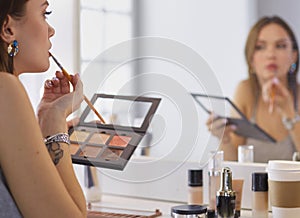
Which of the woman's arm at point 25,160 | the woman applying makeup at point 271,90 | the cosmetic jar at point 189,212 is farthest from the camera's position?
the woman applying makeup at point 271,90

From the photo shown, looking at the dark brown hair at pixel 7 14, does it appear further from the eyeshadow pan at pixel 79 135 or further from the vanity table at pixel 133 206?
the vanity table at pixel 133 206

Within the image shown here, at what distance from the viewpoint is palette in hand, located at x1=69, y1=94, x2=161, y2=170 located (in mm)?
1133

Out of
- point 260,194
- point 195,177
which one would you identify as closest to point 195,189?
point 195,177

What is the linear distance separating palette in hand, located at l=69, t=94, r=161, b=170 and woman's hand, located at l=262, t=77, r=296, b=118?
0.60m

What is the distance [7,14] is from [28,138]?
0.18 metres

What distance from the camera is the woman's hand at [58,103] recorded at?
90 centimetres

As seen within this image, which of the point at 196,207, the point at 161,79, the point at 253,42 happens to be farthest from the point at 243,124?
the point at 196,207

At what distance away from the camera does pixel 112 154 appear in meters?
1.13

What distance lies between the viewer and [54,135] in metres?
0.89

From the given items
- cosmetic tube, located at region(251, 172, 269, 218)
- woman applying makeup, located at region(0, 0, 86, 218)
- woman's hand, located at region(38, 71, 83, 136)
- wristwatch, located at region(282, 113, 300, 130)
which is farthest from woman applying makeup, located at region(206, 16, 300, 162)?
woman applying makeup, located at region(0, 0, 86, 218)

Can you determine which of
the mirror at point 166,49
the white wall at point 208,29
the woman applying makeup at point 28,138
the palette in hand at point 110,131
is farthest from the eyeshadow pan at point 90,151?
the white wall at point 208,29

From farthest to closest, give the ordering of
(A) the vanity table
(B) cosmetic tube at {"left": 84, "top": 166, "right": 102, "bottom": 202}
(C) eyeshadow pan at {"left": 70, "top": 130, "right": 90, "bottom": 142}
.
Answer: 1. (B) cosmetic tube at {"left": 84, "top": 166, "right": 102, "bottom": 202}
2. (A) the vanity table
3. (C) eyeshadow pan at {"left": 70, "top": 130, "right": 90, "bottom": 142}

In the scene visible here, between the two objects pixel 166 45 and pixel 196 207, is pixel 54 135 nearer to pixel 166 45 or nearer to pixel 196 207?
pixel 196 207

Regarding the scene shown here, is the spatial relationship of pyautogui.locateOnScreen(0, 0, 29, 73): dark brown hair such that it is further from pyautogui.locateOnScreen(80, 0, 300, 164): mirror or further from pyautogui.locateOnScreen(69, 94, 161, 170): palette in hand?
Result: pyautogui.locateOnScreen(80, 0, 300, 164): mirror
